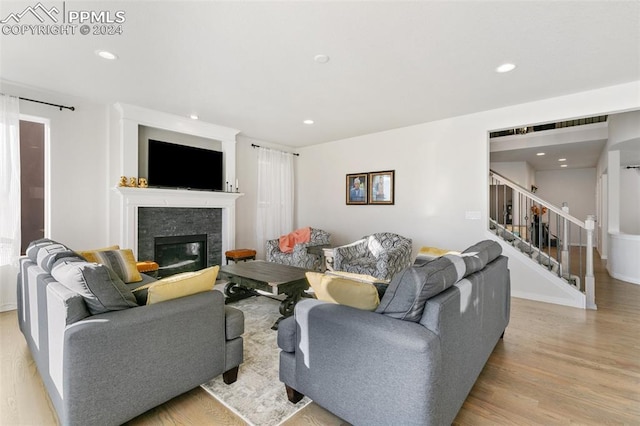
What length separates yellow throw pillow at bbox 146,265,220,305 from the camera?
5.83 ft

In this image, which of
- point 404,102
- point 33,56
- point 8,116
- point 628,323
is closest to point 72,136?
point 8,116

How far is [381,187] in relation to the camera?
5.53 meters

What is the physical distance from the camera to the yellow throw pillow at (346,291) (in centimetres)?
162

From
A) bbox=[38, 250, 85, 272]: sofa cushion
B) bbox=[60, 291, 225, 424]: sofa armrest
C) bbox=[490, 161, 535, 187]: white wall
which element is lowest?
bbox=[60, 291, 225, 424]: sofa armrest

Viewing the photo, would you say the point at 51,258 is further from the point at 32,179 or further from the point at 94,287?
the point at 32,179

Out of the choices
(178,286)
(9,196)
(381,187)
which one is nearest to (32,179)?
(9,196)

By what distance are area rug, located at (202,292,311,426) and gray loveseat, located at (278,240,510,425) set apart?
0.12m

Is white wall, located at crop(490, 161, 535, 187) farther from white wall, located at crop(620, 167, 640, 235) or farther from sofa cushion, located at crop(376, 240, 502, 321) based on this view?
sofa cushion, located at crop(376, 240, 502, 321)

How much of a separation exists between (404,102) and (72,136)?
449 centimetres

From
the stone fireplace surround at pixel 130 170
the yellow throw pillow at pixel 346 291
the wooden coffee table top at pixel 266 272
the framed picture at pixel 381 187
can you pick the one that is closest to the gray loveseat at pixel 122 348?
the yellow throw pillow at pixel 346 291

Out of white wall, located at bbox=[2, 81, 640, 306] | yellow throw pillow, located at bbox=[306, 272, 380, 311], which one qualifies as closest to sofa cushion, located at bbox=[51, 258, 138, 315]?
yellow throw pillow, located at bbox=[306, 272, 380, 311]

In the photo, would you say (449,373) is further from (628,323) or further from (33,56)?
(33,56)

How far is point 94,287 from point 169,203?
131 inches

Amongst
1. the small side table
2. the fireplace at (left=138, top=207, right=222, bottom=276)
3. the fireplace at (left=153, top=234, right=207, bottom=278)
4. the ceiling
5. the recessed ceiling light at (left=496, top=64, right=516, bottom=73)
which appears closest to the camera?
the ceiling
